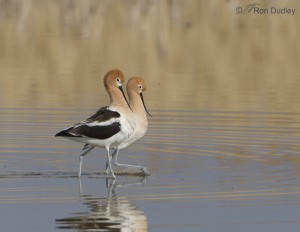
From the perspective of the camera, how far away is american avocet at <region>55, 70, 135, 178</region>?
13.6 m

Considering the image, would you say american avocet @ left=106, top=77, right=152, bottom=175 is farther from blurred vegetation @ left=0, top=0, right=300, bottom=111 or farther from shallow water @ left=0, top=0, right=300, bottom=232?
blurred vegetation @ left=0, top=0, right=300, bottom=111

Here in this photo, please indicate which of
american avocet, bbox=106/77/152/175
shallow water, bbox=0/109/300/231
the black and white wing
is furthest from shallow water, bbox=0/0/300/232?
the black and white wing

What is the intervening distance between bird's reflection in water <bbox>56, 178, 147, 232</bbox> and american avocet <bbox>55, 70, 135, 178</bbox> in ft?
4.97

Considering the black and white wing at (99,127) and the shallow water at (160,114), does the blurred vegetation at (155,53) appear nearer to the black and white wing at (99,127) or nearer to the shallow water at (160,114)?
the shallow water at (160,114)

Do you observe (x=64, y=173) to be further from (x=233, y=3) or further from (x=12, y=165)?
(x=233, y=3)

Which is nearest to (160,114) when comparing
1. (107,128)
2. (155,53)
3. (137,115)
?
(137,115)

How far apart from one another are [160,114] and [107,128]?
15.0 feet

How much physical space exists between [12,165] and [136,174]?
4.69 ft

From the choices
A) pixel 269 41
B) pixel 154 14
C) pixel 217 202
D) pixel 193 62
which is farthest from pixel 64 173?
pixel 154 14

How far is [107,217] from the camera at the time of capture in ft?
35.8

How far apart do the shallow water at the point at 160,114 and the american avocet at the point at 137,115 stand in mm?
314

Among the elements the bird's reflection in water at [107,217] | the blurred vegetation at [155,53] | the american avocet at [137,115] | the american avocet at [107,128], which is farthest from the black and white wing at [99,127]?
the blurred vegetation at [155,53]

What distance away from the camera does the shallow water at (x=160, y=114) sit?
11.2 meters

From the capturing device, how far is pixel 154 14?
32.2m
